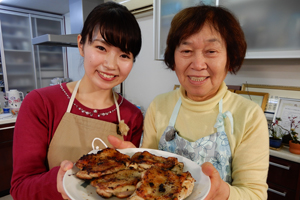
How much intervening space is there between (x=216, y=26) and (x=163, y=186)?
78 cm

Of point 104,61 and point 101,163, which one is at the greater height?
point 104,61

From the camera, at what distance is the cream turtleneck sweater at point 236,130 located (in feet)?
2.81

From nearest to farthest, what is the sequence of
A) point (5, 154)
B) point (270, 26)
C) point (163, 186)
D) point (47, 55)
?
point (163, 186) → point (270, 26) → point (5, 154) → point (47, 55)

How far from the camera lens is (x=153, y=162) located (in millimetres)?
845

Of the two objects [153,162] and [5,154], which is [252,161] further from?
[5,154]

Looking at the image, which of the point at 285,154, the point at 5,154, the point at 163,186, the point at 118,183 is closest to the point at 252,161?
the point at 163,186

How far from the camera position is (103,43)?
3.54 ft

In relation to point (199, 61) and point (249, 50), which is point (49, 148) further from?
point (249, 50)

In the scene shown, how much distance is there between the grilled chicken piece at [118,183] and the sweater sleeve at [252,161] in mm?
426

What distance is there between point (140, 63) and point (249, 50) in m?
1.91

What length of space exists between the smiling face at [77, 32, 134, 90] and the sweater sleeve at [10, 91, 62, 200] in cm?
38

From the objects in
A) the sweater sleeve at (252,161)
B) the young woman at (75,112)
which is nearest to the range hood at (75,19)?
the young woman at (75,112)

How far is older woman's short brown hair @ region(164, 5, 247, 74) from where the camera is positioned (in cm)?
93

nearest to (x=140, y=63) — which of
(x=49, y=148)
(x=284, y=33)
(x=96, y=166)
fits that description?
(x=284, y=33)
